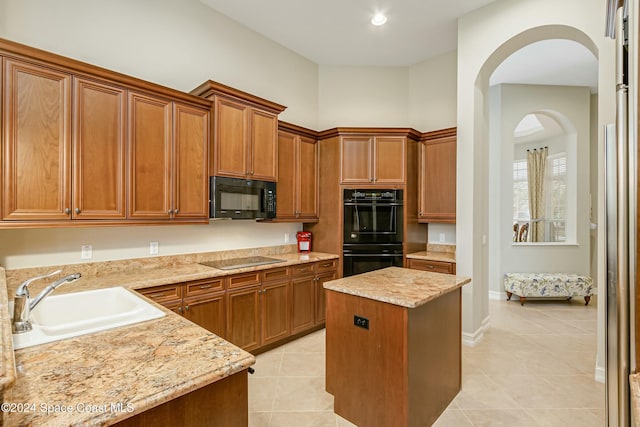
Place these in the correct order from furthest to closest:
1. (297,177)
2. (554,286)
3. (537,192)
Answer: (537,192)
(554,286)
(297,177)

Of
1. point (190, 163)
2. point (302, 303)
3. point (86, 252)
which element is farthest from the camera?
point (302, 303)

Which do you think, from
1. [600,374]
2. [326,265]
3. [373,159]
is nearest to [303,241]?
[326,265]

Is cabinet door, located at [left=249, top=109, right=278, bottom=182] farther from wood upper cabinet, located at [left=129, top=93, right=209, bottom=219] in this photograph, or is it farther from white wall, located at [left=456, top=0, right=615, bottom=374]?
white wall, located at [left=456, top=0, right=615, bottom=374]

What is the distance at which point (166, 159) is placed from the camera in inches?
106

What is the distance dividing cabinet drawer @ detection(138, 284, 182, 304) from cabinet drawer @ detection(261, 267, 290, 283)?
857 millimetres

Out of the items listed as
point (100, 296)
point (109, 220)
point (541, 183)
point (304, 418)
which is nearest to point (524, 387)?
point (304, 418)

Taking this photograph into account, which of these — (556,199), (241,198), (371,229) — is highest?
(556,199)

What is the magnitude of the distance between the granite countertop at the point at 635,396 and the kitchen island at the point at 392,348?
0.95 meters

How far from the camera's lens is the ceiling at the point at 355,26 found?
340cm

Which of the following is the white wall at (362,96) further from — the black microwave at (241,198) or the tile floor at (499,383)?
the tile floor at (499,383)

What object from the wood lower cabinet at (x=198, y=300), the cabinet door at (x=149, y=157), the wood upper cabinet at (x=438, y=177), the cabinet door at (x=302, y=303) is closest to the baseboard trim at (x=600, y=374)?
the wood upper cabinet at (x=438, y=177)

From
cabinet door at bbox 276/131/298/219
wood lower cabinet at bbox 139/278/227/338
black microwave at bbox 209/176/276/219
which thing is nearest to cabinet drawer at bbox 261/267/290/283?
wood lower cabinet at bbox 139/278/227/338

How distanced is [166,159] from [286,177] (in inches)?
57.9

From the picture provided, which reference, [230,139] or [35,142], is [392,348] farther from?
[35,142]
